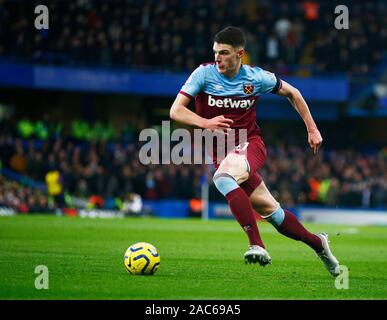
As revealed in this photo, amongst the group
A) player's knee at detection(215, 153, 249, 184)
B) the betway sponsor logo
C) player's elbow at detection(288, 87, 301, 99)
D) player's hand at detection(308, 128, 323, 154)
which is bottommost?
player's knee at detection(215, 153, 249, 184)

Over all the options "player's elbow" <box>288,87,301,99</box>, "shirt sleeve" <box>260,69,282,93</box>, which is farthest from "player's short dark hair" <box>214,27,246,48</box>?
"player's elbow" <box>288,87,301,99</box>

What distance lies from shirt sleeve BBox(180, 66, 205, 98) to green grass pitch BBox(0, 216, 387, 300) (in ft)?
6.47

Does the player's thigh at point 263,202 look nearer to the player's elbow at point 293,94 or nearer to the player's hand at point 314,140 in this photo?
the player's hand at point 314,140

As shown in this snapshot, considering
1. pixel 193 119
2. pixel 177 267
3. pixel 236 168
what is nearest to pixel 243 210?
pixel 236 168

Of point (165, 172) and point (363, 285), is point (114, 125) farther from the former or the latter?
point (363, 285)

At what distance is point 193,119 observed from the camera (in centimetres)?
948

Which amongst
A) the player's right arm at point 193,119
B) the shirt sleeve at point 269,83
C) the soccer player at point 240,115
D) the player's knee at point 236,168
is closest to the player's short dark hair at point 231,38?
the soccer player at point 240,115

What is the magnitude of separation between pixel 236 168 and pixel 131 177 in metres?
20.2

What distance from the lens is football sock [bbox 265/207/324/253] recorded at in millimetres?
10190

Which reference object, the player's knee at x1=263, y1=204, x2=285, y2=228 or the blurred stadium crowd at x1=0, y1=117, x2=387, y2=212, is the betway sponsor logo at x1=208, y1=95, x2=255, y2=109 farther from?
the blurred stadium crowd at x1=0, y1=117, x2=387, y2=212

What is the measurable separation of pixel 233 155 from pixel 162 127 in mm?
26257

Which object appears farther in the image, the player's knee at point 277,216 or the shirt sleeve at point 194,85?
the player's knee at point 277,216

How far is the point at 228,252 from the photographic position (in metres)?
14.7

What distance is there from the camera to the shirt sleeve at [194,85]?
9.90 meters
